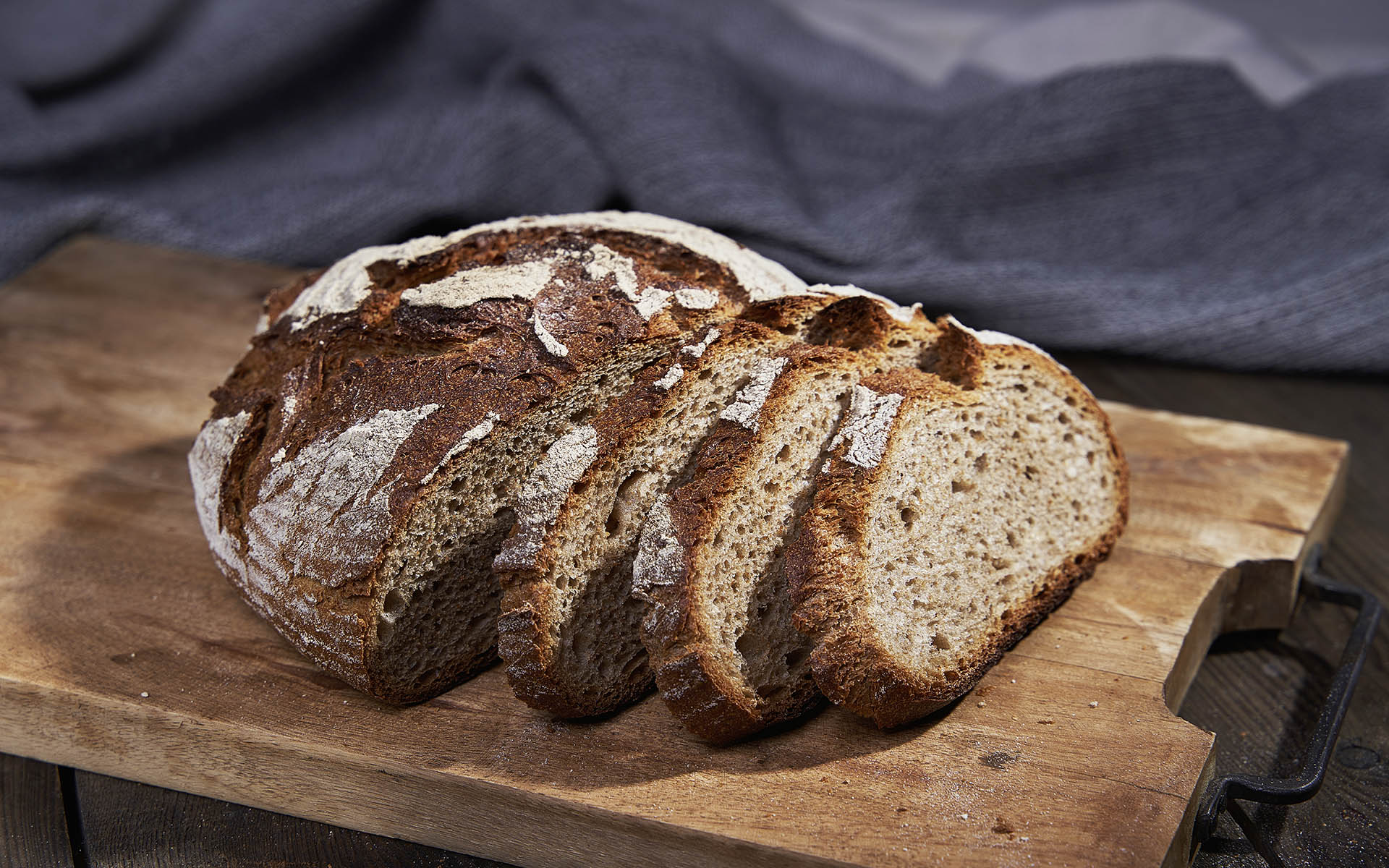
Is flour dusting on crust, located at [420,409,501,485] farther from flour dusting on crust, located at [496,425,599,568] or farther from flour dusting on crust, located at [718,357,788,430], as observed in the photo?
flour dusting on crust, located at [718,357,788,430]

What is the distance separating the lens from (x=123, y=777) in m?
2.60

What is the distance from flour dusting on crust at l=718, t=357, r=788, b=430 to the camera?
2.44 metres

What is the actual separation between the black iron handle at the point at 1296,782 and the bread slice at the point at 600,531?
1.02 metres

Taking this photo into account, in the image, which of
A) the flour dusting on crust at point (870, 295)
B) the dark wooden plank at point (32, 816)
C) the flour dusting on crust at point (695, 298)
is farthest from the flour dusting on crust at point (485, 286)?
the dark wooden plank at point (32, 816)

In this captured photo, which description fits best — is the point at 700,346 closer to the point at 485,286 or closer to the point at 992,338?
the point at 485,286

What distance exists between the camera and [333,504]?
2.47 meters

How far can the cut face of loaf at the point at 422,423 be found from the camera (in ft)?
7.98

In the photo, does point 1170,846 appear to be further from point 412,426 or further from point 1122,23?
point 1122,23

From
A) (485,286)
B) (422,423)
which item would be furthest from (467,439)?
(485,286)

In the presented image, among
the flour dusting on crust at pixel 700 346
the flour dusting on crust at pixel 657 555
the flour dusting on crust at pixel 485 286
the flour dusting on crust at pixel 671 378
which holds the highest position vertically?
the flour dusting on crust at pixel 485 286

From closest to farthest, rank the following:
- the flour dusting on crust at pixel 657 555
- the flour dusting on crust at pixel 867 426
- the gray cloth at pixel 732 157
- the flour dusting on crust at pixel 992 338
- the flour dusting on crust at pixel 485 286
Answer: the flour dusting on crust at pixel 657 555 → the flour dusting on crust at pixel 867 426 → the flour dusting on crust at pixel 485 286 → the flour dusting on crust at pixel 992 338 → the gray cloth at pixel 732 157

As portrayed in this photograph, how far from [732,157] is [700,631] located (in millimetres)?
2341

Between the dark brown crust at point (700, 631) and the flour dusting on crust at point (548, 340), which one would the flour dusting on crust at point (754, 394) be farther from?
the flour dusting on crust at point (548, 340)

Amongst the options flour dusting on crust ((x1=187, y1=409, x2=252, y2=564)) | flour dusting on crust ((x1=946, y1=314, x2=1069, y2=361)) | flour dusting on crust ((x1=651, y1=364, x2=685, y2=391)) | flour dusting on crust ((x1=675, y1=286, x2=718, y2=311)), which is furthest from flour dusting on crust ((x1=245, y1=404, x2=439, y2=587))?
flour dusting on crust ((x1=946, y1=314, x2=1069, y2=361))
